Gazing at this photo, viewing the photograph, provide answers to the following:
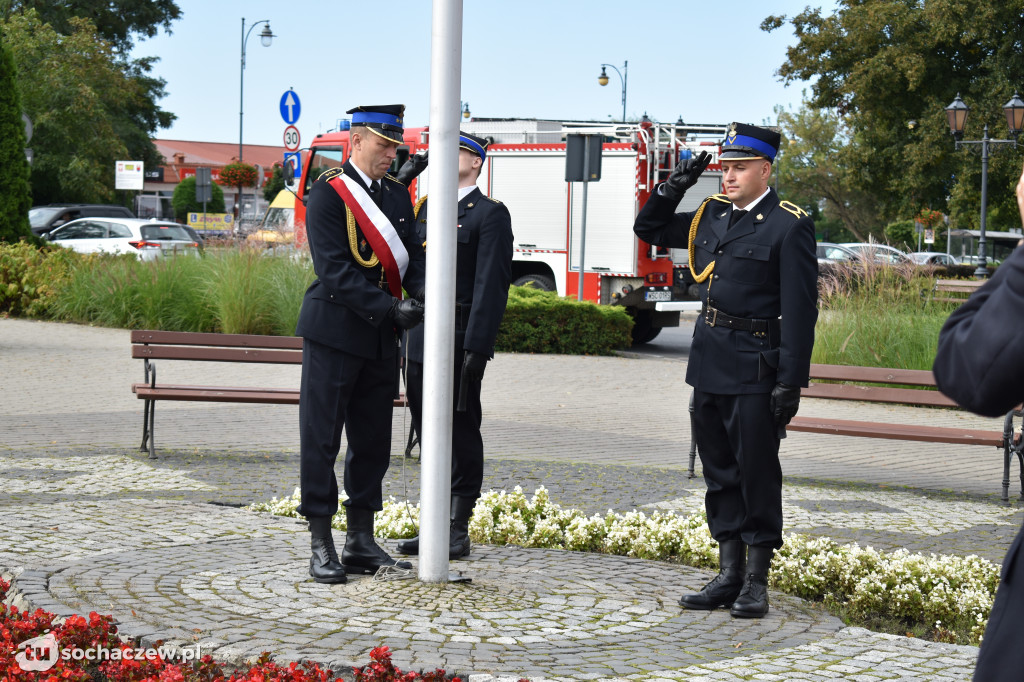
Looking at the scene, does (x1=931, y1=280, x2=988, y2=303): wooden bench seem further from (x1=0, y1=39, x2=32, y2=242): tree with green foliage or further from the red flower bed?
(x1=0, y1=39, x2=32, y2=242): tree with green foliage

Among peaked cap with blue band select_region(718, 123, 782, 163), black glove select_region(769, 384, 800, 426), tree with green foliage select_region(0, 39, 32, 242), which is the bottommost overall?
black glove select_region(769, 384, 800, 426)

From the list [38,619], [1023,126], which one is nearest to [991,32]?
[1023,126]

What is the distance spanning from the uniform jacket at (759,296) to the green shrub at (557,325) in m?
11.5

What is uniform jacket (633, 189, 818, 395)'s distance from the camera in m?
4.83

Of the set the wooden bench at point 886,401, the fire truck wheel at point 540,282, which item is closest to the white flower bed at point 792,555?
the wooden bench at point 886,401

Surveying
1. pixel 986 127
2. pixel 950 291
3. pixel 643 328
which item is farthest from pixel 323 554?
pixel 986 127

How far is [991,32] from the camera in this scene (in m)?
29.4

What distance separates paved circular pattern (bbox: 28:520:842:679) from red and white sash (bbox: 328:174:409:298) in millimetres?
1363

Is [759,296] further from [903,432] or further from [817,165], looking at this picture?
[817,165]

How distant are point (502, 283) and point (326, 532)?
4.65 ft

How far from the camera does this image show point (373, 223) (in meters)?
5.03

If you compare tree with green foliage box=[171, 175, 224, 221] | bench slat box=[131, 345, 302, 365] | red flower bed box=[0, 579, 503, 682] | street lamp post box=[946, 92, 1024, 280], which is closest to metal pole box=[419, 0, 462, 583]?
red flower bed box=[0, 579, 503, 682]

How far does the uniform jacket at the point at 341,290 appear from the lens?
4895mm

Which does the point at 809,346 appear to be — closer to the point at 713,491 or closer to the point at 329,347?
the point at 713,491
